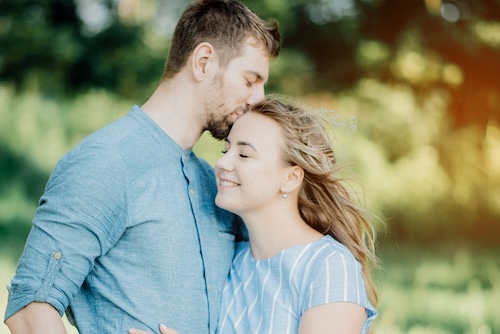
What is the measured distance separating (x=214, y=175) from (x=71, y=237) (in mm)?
537

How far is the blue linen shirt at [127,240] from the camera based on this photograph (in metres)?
1.53

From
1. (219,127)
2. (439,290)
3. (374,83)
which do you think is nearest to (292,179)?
(219,127)

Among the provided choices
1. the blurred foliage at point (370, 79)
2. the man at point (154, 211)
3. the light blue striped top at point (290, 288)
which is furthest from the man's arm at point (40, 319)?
the blurred foliage at point (370, 79)

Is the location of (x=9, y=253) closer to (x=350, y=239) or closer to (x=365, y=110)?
(x=365, y=110)

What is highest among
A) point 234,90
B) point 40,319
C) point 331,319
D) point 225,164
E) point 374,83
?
point 374,83

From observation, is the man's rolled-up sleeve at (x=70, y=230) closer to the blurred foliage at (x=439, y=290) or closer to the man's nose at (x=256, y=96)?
the man's nose at (x=256, y=96)

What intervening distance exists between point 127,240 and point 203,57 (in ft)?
1.79

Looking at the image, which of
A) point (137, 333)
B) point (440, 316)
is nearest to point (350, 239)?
point (137, 333)

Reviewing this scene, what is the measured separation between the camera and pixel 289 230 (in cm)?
183

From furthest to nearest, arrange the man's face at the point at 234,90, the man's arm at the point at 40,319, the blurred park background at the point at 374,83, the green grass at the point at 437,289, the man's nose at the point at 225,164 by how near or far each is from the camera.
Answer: the blurred park background at the point at 374,83 < the green grass at the point at 437,289 < the man's face at the point at 234,90 < the man's nose at the point at 225,164 < the man's arm at the point at 40,319

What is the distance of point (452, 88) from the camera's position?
5953mm

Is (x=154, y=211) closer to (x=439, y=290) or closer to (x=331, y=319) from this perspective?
(x=331, y=319)

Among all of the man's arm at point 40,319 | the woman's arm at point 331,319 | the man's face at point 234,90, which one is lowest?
the man's arm at point 40,319

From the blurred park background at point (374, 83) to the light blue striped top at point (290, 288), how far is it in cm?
364
